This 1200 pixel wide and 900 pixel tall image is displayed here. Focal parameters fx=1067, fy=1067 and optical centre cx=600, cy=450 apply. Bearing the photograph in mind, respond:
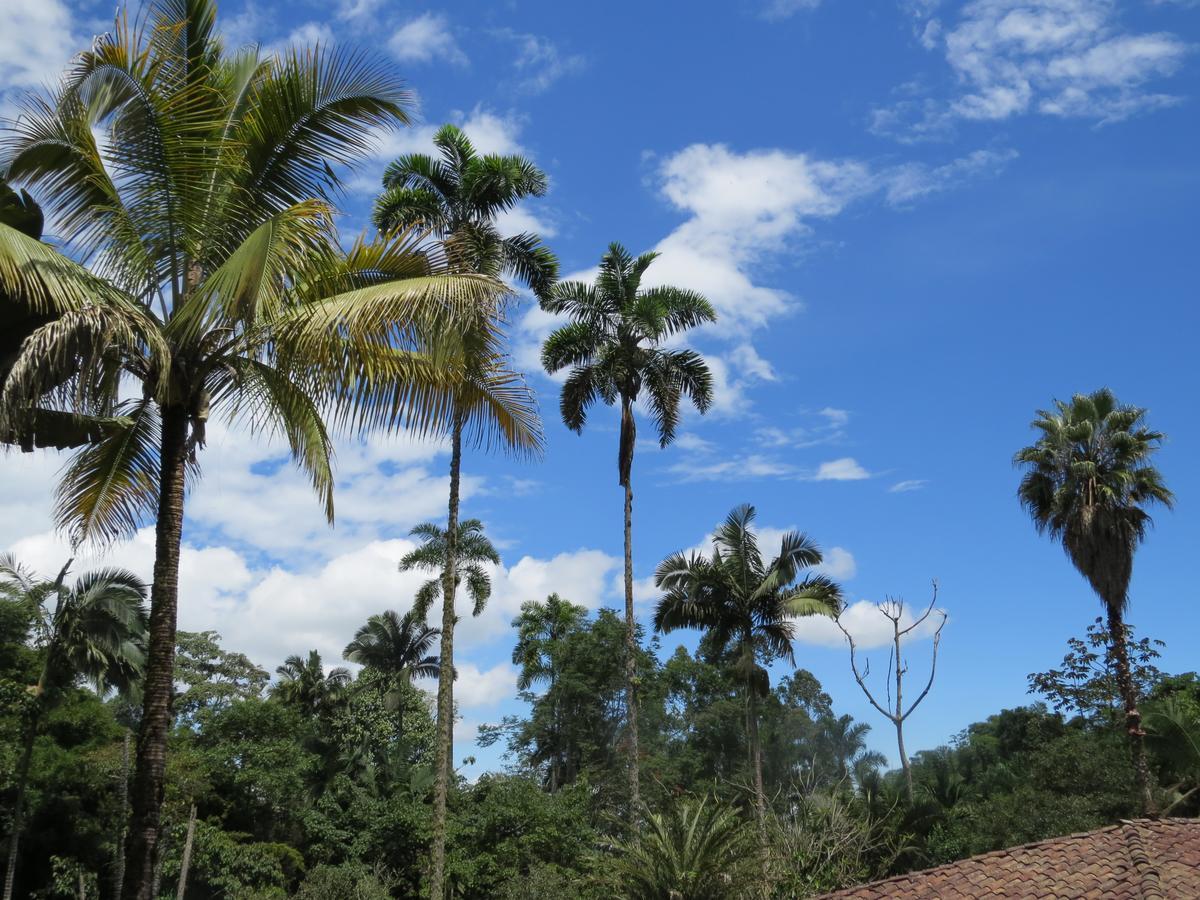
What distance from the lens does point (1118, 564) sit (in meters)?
24.8

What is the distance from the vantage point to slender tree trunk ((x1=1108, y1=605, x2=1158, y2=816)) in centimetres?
2245

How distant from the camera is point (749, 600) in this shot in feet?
99.6

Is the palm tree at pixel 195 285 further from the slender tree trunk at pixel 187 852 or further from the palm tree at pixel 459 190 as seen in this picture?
the slender tree trunk at pixel 187 852

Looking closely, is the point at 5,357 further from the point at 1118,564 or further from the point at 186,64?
the point at 1118,564

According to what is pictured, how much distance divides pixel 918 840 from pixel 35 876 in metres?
23.3

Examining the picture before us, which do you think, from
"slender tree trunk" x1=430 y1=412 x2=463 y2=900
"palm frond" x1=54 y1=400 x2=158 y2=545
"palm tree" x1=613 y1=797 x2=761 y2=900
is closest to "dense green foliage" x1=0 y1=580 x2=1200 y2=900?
"palm tree" x1=613 y1=797 x2=761 y2=900

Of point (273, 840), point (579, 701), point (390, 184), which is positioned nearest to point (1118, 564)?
point (390, 184)

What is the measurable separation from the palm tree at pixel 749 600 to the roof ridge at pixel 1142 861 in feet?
56.7

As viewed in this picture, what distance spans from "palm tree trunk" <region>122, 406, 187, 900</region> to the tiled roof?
358 inches

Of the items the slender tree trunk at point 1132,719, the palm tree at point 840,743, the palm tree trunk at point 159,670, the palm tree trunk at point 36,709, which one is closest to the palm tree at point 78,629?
the palm tree trunk at point 36,709

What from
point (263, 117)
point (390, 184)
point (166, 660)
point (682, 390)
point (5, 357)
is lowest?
point (166, 660)

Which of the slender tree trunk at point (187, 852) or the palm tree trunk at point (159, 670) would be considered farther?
the slender tree trunk at point (187, 852)

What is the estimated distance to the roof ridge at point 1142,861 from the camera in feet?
36.1

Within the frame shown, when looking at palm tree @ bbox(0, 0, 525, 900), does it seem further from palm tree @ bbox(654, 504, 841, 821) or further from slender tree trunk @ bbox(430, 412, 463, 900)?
palm tree @ bbox(654, 504, 841, 821)
